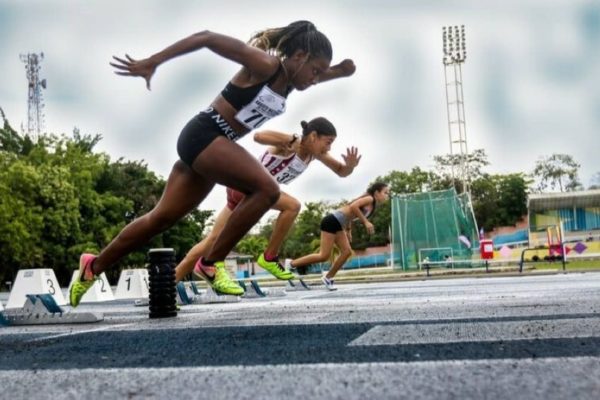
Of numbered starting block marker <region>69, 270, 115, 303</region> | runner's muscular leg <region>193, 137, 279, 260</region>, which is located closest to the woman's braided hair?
runner's muscular leg <region>193, 137, 279, 260</region>

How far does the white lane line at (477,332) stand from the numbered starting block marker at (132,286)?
26.8 ft

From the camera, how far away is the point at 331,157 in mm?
6430

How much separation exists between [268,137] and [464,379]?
470 centimetres

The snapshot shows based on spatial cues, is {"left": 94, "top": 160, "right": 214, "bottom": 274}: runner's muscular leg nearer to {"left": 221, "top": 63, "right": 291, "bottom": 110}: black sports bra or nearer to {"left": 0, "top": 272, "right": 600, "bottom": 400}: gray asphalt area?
{"left": 221, "top": 63, "right": 291, "bottom": 110}: black sports bra

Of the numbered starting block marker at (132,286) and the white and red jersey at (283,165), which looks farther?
the numbered starting block marker at (132,286)

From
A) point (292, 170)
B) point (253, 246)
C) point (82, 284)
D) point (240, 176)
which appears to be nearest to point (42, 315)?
point (82, 284)

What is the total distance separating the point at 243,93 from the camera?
3732mm

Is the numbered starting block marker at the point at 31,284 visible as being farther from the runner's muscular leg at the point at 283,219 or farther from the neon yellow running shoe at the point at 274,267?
the runner's muscular leg at the point at 283,219

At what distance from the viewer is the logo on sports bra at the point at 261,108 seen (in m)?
3.73

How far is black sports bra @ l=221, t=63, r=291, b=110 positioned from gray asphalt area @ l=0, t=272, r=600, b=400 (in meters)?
1.29

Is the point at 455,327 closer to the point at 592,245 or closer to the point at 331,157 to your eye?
the point at 331,157

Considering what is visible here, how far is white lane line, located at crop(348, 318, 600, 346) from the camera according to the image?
2295 millimetres

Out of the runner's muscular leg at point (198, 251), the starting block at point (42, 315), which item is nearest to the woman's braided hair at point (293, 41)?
the starting block at point (42, 315)

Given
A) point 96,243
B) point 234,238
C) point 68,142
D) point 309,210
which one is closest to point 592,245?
point 96,243
